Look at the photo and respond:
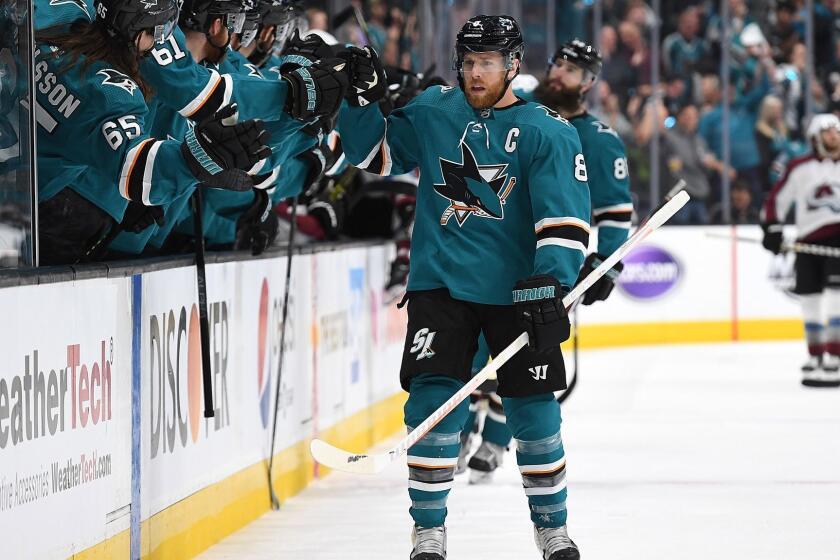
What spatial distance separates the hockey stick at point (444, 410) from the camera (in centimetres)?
362

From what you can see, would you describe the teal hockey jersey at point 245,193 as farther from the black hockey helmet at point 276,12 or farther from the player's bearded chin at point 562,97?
the player's bearded chin at point 562,97

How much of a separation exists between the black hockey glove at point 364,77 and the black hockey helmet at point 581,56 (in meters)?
1.68

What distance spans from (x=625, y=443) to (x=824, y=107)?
7.04 meters

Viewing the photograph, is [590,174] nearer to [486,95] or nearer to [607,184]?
[607,184]

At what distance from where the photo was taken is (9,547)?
113 inches

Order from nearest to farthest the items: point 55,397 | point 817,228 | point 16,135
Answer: point 55,397 < point 16,135 < point 817,228

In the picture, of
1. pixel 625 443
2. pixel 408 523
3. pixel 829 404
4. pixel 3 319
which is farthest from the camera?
pixel 829 404

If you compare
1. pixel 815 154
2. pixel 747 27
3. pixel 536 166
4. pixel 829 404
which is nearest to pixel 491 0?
pixel 747 27

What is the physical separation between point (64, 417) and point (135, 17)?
0.92m

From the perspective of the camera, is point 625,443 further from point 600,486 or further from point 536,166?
point 536,166

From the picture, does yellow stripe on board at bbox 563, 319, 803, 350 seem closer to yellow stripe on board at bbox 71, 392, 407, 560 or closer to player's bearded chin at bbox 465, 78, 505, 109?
yellow stripe on board at bbox 71, 392, 407, 560

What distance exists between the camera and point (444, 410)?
11.8 ft

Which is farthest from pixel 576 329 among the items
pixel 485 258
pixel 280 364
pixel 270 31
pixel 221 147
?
pixel 221 147

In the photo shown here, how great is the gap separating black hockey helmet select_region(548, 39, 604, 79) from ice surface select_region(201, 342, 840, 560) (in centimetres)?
141
